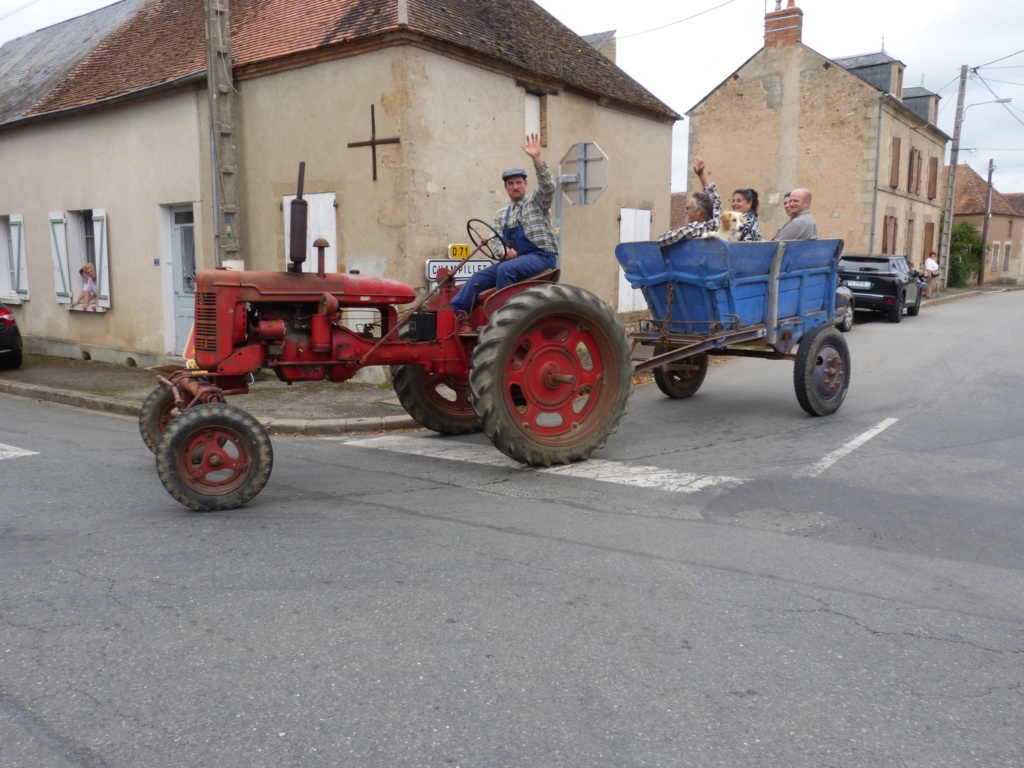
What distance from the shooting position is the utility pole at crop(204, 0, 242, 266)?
Result: 34.6ft

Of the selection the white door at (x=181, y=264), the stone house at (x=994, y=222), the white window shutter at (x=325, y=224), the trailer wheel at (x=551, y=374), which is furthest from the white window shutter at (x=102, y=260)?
the stone house at (x=994, y=222)

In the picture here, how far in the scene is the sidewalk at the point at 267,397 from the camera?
8242mm

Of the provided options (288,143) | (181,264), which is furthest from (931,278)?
(181,264)

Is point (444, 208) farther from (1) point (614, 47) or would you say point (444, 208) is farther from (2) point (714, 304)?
(1) point (614, 47)

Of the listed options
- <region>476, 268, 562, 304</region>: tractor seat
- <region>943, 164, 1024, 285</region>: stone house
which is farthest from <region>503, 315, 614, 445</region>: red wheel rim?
<region>943, 164, 1024, 285</region>: stone house

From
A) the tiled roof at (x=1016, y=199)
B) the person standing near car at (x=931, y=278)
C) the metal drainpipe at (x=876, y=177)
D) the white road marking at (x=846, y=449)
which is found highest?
the tiled roof at (x=1016, y=199)

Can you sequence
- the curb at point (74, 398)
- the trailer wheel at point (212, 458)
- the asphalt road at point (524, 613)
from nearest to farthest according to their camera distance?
the asphalt road at point (524, 613)
the trailer wheel at point (212, 458)
the curb at point (74, 398)

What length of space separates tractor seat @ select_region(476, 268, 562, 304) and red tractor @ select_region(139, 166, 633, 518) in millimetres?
16

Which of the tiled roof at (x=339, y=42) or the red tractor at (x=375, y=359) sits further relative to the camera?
the tiled roof at (x=339, y=42)

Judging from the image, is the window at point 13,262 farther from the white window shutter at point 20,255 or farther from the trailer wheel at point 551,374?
the trailer wheel at point 551,374

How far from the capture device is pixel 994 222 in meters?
49.2

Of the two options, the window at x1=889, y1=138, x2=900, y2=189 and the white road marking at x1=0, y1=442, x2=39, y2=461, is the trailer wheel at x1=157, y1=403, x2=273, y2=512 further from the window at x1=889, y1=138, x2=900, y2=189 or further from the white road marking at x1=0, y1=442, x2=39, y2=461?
the window at x1=889, y1=138, x2=900, y2=189

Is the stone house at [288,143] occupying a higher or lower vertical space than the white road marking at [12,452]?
higher

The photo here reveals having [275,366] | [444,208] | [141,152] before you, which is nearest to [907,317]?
[444,208]
